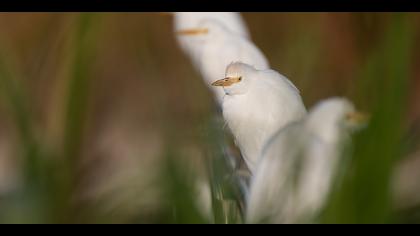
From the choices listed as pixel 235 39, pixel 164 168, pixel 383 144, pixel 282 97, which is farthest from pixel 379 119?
pixel 235 39

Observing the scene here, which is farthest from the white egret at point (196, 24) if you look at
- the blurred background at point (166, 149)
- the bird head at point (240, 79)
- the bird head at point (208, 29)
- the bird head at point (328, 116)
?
the blurred background at point (166, 149)

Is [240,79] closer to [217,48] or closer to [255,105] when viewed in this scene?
[255,105]

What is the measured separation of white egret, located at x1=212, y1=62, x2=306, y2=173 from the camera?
238 centimetres

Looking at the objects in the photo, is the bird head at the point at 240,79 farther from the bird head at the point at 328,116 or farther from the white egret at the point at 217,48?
the white egret at the point at 217,48

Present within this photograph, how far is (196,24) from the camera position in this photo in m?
4.19

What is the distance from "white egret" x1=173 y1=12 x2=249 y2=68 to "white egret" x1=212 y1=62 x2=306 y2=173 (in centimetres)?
138

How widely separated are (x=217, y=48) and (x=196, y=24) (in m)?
0.56

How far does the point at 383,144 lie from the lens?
0.52 metres

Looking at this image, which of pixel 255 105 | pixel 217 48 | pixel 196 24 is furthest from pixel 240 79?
pixel 196 24

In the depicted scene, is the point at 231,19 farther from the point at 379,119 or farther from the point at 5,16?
the point at 379,119

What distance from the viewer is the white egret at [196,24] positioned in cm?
406

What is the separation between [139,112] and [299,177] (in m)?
4.68

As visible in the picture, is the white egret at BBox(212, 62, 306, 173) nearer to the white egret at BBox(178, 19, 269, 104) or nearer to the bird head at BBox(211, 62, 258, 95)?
the bird head at BBox(211, 62, 258, 95)

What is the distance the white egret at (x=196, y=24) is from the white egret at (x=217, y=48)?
0.28 feet
